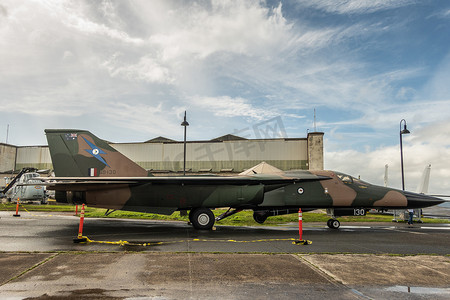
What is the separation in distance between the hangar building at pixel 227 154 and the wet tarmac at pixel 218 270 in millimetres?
25566

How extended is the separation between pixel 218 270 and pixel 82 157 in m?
8.37

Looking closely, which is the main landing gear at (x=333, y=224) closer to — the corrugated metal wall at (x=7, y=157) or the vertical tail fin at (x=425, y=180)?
the vertical tail fin at (x=425, y=180)

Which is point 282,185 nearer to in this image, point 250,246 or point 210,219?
point 210,219

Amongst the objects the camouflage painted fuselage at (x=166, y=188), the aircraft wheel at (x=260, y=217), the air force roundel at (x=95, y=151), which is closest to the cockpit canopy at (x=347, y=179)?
the camouflage painted fuselage at (x=166, y=188)

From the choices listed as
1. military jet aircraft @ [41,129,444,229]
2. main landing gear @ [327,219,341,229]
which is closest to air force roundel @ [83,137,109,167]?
military jet aircraft @ [41,129,444,229]

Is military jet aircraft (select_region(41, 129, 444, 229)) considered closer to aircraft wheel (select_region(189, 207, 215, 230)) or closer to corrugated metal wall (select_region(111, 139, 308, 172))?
aircraft wheel (select_region(189, 207, 215, 230))

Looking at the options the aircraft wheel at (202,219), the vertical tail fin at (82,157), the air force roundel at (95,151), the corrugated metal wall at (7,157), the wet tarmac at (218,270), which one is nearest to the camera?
the wet tarmac at (218,270)

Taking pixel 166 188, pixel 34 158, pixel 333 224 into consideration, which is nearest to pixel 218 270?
pixel 166 188

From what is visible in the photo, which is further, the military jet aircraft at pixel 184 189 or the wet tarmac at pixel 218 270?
the military jet aircraft at pixel 184 189

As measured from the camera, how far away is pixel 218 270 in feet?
17.6

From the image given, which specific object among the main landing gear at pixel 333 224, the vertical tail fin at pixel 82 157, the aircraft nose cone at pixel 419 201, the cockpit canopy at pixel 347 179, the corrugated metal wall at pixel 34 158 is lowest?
the main landing gear at pixel 333 224

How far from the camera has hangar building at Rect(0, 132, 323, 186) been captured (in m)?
33.9

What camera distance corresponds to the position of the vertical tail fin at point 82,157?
439 inches

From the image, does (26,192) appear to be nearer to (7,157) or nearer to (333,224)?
(7,157)
